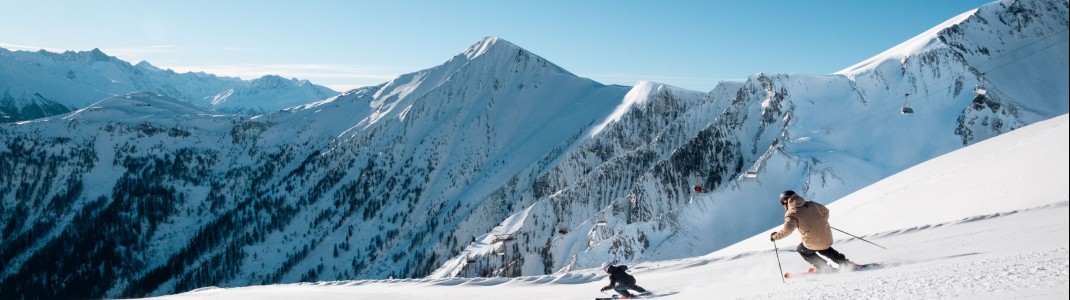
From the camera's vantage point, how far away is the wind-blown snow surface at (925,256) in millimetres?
9070

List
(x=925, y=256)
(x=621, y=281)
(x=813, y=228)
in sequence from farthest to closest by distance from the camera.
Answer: (x=621, y=281), (x=813, y=228), (x=925, y=256)

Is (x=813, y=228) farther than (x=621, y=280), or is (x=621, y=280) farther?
(x=621, y=280)

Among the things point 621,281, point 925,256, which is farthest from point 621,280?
point 925,256

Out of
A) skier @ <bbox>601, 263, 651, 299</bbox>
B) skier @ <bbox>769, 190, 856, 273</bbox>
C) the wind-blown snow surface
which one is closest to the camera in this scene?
the wind-blown snow surface

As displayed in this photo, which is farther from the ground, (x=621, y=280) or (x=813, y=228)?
(x=813, y=228)

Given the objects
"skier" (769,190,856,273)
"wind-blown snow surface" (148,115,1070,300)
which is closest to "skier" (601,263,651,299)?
"wind-blown snow surface" (148,115,1070,300)

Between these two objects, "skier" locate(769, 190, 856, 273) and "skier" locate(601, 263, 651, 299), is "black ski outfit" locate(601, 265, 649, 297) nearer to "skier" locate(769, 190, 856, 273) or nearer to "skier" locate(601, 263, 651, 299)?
"skier" locate(601, 263, 651, 299)

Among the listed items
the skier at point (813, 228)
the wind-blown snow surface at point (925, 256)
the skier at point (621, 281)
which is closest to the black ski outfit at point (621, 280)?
the skier at point (621, 281)

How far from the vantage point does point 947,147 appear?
190 feet

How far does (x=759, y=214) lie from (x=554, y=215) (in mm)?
57697

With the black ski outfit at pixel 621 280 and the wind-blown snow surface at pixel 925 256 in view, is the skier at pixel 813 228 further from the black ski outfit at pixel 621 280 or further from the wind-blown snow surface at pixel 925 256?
the black ski outfit at pixel 621 280

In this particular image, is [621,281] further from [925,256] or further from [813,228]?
[925,256]

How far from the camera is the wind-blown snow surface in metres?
9.07

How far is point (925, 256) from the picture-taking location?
43.0 ft
